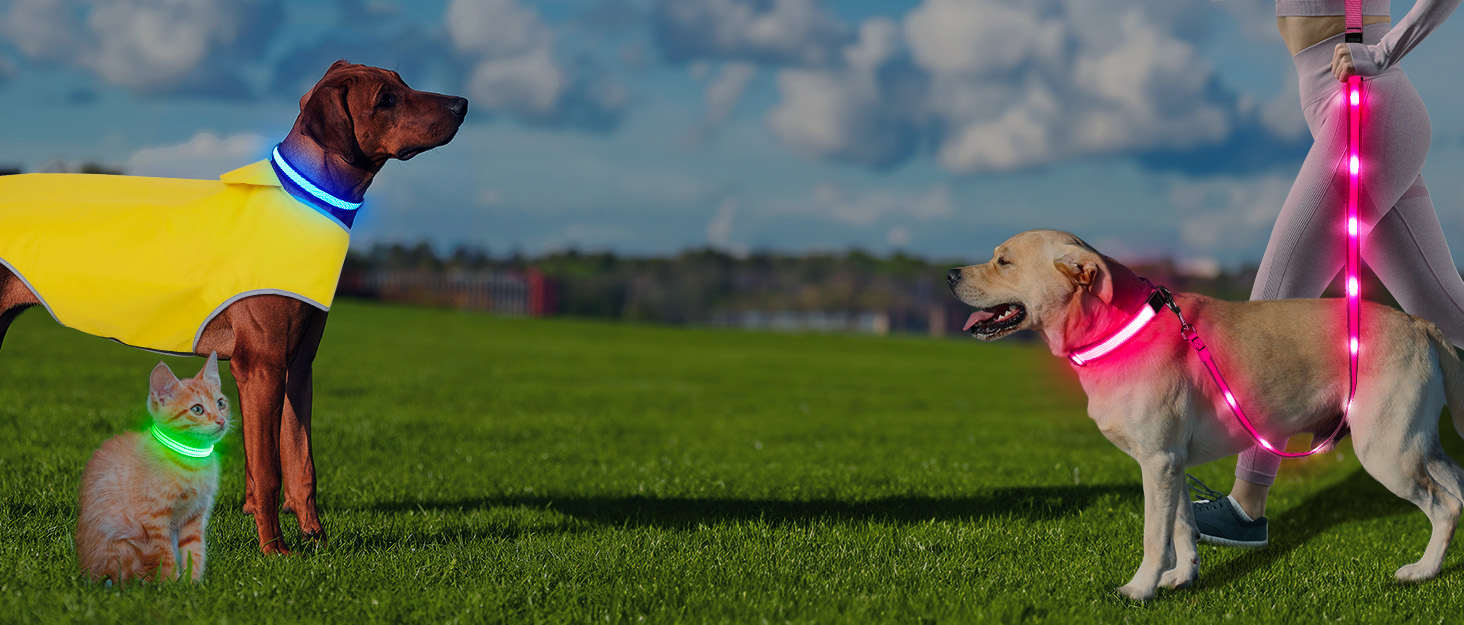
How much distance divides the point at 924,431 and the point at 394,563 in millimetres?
9293

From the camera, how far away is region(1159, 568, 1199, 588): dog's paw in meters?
4.71

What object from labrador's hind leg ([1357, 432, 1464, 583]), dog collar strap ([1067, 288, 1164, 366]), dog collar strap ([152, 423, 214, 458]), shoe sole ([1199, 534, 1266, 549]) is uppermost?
dog collar strap ([1067, 288, 1164, 366])

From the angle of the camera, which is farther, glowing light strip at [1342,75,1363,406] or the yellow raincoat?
glowing light strip at [1342,75,1363,406]

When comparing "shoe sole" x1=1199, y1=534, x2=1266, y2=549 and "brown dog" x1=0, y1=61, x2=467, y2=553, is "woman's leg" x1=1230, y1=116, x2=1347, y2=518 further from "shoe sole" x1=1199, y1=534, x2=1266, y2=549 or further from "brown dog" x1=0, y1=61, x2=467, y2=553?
"brown dog" x1=0, y1=61, x2=467, y2=553

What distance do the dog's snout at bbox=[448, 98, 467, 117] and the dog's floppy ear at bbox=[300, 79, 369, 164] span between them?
0.48 meters

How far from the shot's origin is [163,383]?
392 cm

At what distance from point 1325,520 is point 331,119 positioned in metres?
7.41

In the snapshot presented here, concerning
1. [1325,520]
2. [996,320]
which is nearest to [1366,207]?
[996,320]

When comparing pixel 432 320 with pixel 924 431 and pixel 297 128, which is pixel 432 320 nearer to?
pixel 924 431

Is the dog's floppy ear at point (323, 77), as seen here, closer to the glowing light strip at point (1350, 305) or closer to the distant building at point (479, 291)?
the glowing light strip at point (1350, 305)

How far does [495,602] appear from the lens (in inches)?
159

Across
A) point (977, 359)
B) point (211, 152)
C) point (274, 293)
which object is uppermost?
point (211, 152)

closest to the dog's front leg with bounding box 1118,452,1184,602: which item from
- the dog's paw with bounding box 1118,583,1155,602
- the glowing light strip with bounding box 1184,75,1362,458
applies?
the dog's paw with bounding box 1118,583,1155,602

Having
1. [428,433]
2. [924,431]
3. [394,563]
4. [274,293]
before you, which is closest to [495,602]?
[394,563]
